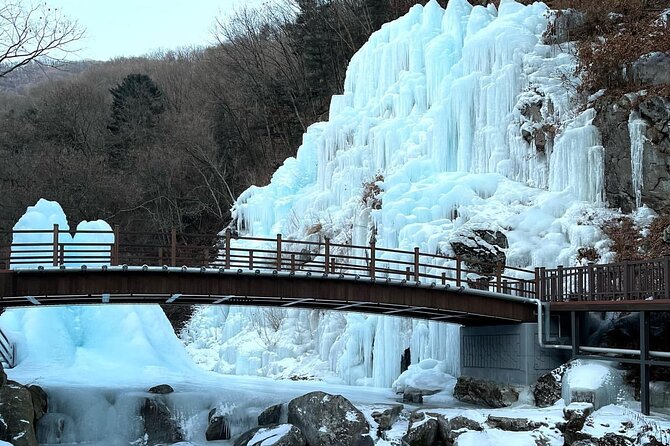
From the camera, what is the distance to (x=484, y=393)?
89.1 feet

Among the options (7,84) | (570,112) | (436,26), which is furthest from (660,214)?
(7,84)

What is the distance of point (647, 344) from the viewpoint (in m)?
21.4

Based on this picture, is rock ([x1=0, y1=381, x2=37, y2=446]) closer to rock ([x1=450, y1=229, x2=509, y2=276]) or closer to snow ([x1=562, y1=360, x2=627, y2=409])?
snow ([x1=562, y1=360, x2=627, y2=409])

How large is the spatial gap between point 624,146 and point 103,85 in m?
60.4

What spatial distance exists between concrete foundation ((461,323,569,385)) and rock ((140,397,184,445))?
10305mm

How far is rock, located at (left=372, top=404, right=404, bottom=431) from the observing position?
74.6 ft

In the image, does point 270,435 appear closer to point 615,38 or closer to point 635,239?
point 635,239

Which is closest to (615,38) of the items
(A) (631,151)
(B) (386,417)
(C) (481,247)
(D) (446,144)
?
(A) (631,151)

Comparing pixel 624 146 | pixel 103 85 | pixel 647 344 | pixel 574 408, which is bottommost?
pixel 574 408

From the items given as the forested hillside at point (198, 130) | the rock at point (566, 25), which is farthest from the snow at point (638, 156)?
the forested hillside at point (198, 130)

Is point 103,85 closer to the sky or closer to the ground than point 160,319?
closer to the sky

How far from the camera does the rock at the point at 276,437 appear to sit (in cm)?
2153

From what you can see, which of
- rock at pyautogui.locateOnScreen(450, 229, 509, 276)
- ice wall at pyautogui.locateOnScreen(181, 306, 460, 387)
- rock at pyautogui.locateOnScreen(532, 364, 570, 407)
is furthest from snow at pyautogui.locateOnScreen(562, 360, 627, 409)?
rock at pyautogui.locateOnScreen(450, 229, 509, 276)

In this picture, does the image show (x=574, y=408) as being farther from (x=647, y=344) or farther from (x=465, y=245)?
(x=465, y=245)
